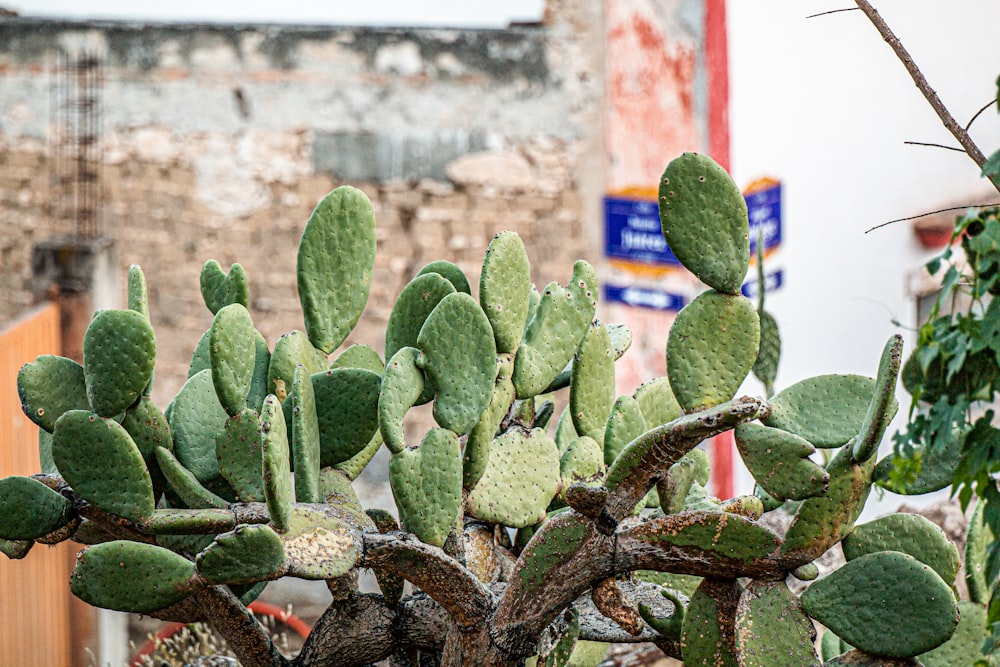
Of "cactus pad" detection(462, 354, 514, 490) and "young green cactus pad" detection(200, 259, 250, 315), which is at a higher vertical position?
"young green cactus pad" detection(200, 259, 250, 315)

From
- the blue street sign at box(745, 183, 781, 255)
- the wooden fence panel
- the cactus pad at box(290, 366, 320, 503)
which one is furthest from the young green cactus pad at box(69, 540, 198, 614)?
the blue street sign at box(745, 183, 781, 255)

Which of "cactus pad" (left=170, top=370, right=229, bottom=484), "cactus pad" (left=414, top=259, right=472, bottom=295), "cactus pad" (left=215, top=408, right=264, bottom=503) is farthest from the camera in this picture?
"cactus pad" (left=414, top=259, right=472, bottom=295)

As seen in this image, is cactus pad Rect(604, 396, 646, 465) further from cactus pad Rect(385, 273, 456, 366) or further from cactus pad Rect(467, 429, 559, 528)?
cactus pad Rect(385, 273, 456, 366)

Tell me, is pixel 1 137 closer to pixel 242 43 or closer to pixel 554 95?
pixel 242 43

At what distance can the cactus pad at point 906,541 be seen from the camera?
2.54 metres

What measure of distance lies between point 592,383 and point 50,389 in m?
1.14

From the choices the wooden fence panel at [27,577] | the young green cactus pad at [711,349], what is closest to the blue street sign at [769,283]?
the wooden fence panel at [27,577]

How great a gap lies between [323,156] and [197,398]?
469 cm

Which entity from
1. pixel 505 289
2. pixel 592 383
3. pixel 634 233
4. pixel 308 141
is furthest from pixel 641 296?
pixel 505 289

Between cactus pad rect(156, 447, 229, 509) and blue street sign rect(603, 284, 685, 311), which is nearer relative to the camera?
cactus pad rect(156, 447, 229, 509)

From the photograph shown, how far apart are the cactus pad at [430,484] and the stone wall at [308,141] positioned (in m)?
4.81

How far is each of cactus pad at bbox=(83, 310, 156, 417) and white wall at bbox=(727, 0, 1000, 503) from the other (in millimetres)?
4760

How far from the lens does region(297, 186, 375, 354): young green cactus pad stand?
279 centimetres

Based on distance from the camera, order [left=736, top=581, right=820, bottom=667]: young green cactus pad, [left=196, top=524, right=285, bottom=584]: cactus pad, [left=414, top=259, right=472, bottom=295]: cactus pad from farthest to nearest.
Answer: [left=414, top=259, right=472, bottom=295]: cactus pad → [left=736, top=581, right=820, bottom=667]: young green cactus pad → [left=196, top=524, right=285, bottom=584]: cactus pad
